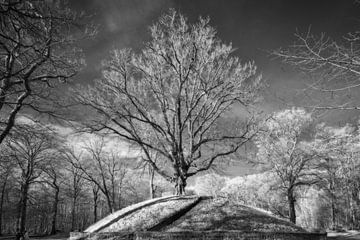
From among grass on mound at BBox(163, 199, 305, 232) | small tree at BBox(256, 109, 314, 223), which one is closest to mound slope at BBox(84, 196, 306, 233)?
grass on mound at BBox(163, 199, 305, 232)

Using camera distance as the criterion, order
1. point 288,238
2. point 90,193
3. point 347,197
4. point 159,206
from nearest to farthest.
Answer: point 288,238 → point 159,206 → point 347,197 → point 90,193

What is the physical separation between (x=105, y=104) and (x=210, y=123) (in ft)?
19.6

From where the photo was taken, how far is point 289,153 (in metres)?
20.3

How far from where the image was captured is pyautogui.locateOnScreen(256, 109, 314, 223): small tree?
65.9ft

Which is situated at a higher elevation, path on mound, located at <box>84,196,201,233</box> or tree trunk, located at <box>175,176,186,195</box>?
tree trunk, located at <box>175,176,186,195</box>

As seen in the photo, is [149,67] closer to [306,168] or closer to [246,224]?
[246,224]

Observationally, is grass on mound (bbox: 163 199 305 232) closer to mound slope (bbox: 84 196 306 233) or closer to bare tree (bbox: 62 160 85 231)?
mound slope (bbox: 84 196 306 233)

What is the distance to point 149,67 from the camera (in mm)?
14602

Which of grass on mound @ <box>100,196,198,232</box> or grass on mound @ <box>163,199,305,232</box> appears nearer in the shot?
grass on mound @ <box>163,199,305,232</box>

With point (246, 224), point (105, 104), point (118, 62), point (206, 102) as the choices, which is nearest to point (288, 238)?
point (246, 224)

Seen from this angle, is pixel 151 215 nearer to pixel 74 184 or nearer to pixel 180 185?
pixel 180 185

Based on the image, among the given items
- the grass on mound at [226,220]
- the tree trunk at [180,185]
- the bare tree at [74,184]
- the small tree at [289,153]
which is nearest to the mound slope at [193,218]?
the grass on mound at [226,220]

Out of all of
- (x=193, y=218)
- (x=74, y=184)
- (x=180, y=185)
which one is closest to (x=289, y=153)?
(x=180, y=185)

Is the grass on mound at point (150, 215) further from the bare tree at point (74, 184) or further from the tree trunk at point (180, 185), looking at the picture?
the bare tree at point (74, 184)
